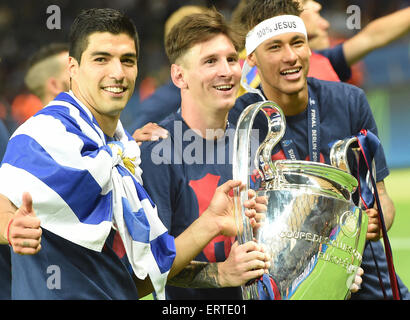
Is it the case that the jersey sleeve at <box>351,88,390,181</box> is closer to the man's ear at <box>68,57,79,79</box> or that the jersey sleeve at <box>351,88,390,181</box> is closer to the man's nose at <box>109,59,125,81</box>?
the man's nose at <box>109,59,125,81</box>

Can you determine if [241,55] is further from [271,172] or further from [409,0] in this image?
[409,0]

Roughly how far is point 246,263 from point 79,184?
47cm

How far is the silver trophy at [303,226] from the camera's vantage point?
1.74 m

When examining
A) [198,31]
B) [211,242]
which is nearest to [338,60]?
[198,31]

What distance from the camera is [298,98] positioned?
2188 mm

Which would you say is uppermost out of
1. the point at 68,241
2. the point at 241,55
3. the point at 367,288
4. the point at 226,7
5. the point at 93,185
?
the point at 226,7

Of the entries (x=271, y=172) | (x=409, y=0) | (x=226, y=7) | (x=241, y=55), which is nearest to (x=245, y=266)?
(x=271, y=172)

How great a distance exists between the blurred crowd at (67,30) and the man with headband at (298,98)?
538 millimetres

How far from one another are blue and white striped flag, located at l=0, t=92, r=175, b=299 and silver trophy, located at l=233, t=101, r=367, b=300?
0.27m

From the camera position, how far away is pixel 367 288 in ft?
7.27

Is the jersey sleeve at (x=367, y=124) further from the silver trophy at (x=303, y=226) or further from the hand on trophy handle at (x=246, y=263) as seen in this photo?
the hand on trophy handle at (x=246, y=263)

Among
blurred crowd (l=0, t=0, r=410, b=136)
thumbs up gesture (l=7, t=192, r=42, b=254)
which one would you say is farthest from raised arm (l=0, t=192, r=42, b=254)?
blurred crowd (l=0, t=0, r=410, b=136)

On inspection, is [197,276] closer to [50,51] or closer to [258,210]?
[258,210]

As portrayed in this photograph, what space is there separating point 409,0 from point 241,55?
1.22m
